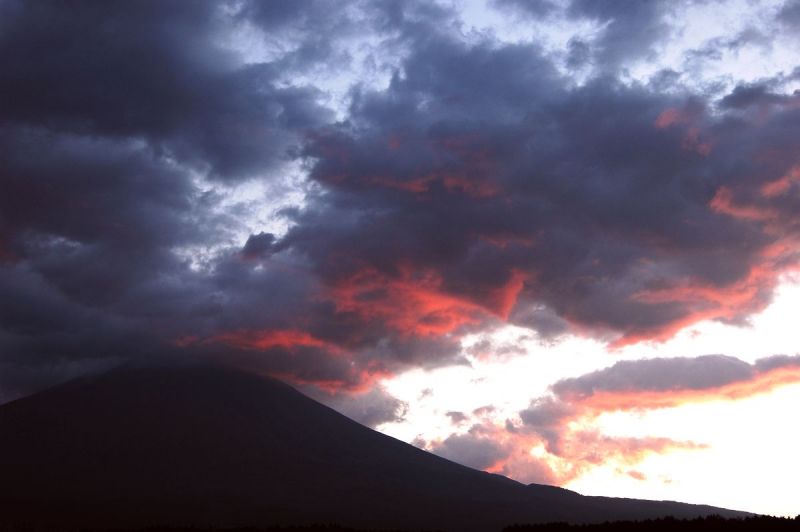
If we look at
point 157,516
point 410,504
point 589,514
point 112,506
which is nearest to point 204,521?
point 157,516

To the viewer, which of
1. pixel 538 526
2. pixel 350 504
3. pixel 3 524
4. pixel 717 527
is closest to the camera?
pixel 717 527

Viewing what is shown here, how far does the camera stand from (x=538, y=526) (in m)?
37.2

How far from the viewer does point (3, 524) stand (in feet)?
547

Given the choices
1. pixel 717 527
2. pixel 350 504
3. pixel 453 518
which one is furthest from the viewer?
pixel 350 504

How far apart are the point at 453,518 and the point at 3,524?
84268 mm

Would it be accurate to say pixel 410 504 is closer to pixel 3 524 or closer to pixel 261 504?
pixel 261 504

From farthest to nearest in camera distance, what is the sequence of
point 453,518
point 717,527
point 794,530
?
1. point 453,518
2. point 717,527
3. point 794,530

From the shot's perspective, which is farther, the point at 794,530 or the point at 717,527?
the point at 717,527

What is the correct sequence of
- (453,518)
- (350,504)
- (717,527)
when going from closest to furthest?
1. (717,527)
2. (453,518)
3. (350,504)

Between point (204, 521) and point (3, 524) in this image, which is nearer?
point (3, 524)

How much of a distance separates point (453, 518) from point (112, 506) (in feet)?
248

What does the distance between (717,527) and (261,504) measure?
576 ft

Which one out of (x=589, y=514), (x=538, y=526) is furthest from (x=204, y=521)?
(x=538, y=526)

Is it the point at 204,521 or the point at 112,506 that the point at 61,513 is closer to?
the point at 112,506
